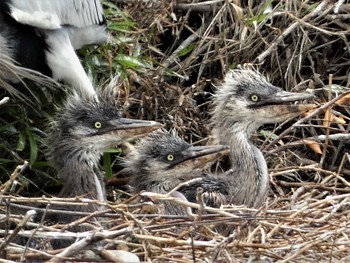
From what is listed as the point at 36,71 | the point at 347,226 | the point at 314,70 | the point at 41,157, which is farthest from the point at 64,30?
the point at 347,226

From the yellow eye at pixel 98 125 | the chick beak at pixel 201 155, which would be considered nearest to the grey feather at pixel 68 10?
the yellow eye at pixel 98 125

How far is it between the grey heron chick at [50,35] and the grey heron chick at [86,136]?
198 millimetres

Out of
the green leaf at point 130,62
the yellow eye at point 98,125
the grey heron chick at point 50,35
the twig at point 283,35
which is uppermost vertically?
the grey heron chick at point 50,35

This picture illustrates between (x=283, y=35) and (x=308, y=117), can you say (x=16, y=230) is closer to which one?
(x=308, y=117)

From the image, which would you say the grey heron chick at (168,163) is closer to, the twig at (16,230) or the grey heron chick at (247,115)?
the grey heron chick at (247,115)

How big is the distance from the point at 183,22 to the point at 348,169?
3.23 feet

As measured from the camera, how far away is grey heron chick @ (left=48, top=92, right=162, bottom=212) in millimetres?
4395

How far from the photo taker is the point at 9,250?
138 inches

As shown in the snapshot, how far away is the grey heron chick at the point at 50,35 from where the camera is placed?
4664 millimetres

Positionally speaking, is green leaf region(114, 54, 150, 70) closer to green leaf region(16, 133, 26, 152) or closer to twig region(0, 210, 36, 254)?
green leaf region(16, 133, 26, 152)

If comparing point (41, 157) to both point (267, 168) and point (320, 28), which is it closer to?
point (267, 168)

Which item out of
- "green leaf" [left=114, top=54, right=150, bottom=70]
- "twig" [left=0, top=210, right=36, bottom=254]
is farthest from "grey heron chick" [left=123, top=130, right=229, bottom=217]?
"twig" [left=0, top=210, right=36, bottom=254]

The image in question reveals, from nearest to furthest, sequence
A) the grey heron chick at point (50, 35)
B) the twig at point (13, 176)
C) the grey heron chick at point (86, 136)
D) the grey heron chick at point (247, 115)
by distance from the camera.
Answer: the twig at point (13, 176) < the grey heron chick at point (86, 136) < the grey heron chick at point (247, 115) < the grey heron chick at point (50, 35)

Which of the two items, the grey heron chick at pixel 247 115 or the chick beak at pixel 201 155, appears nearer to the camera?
the chick beak at pixel 201 155
